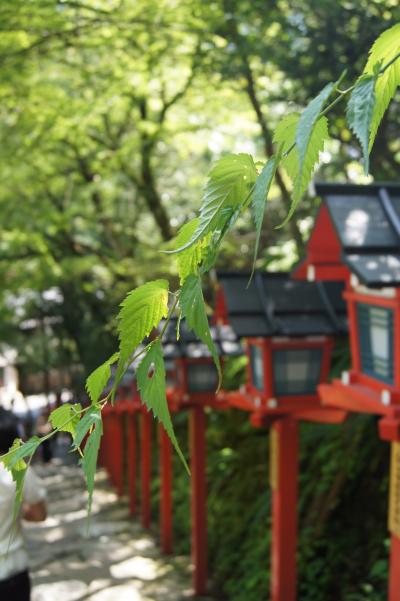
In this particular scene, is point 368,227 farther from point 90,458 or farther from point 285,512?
point 90,458

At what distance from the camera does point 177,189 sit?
49.7 feet

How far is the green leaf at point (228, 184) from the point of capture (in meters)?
0.78

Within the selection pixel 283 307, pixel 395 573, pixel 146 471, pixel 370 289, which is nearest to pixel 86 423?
pixel 370 289

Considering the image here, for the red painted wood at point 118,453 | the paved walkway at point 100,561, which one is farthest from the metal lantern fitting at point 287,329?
the red painted wood at point 118,453

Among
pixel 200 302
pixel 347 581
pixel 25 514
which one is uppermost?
pixel 200 302

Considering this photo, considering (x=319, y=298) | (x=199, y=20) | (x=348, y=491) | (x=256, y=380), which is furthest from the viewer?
(x=199, y=20)

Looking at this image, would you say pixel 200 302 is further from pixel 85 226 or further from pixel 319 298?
pixel 85 226

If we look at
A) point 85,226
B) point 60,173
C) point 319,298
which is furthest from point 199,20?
point 85,226

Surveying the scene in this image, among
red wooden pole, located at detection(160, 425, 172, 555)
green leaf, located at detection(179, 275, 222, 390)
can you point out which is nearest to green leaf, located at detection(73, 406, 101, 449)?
green leaf, located at detection(179, 275, 222, 390)

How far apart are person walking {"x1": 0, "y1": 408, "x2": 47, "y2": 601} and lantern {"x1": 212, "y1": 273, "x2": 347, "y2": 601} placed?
211 centimetres

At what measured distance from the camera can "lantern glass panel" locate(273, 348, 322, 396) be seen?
5336mm

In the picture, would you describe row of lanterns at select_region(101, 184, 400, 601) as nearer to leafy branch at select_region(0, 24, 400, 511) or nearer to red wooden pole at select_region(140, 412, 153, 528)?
leafy branch at select_region(0, 24, 400, 511)

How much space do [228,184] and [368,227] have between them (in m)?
3.07

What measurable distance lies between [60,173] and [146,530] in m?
7.15
